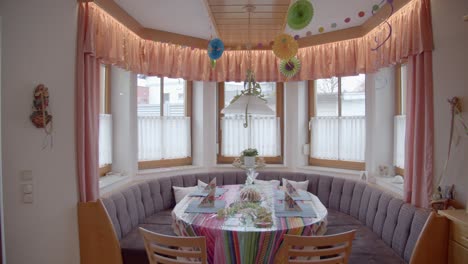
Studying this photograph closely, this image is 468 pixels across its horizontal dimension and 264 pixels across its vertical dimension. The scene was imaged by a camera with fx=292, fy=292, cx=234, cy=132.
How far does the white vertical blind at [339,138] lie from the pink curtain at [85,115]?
281 cm

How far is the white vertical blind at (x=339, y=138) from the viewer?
3648 millimetres

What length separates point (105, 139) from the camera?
10.7 ft

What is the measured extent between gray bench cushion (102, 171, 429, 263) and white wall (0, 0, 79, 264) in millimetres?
391

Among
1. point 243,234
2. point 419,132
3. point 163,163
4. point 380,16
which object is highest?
point 380,16

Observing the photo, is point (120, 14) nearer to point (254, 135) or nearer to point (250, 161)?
point (250, 161)

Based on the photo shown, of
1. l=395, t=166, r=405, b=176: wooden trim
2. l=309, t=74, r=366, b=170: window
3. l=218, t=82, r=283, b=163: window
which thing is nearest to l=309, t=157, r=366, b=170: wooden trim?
l=309, t=74, r=366, b=170: window

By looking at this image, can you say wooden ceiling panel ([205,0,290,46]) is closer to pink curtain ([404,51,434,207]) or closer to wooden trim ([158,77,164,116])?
wooden trim ([158,77,164,116])

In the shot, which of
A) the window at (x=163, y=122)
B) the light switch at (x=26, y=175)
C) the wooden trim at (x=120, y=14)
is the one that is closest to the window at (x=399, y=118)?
the window at (x=163, y=122)

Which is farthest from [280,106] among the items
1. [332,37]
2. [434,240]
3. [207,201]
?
[434,240]

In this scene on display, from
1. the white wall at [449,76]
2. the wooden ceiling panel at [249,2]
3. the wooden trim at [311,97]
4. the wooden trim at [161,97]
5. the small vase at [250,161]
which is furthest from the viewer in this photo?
the wooden trim at [311,97]

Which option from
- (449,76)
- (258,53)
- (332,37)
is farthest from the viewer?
(258,53)

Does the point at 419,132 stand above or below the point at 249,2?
below

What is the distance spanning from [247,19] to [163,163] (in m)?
2.14

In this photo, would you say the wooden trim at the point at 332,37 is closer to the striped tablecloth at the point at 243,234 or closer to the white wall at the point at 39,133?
the striped tablecloth at the point at 243,234
